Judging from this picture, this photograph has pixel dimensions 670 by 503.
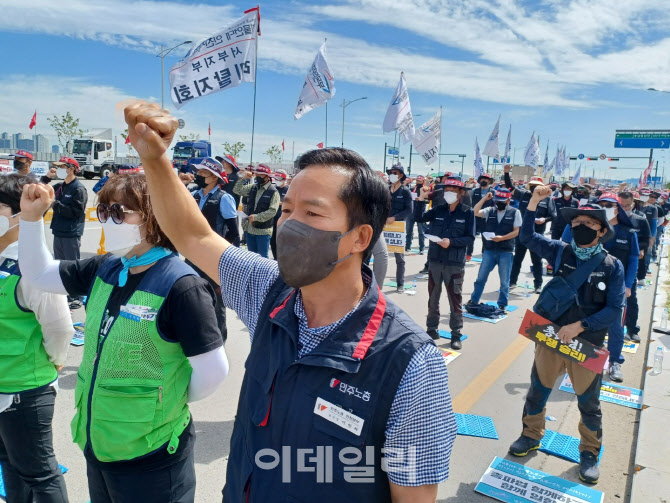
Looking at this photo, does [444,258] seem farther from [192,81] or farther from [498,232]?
[192,81]

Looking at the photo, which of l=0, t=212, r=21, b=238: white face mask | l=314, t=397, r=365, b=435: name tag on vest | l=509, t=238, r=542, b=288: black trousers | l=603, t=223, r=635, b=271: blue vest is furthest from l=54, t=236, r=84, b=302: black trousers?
l=509, t=238, r=542, b=288: black trousers

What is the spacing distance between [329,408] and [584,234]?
3.26 m

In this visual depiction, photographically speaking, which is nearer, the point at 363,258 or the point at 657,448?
the point at 363,258

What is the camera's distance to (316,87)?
13094mm

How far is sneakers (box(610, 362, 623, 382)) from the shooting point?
5.44m

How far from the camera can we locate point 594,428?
146 inches

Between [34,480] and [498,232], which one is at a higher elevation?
[498,232]

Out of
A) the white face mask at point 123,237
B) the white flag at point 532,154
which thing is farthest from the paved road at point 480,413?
the white flag at point 532,154

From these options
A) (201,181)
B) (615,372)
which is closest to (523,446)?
(615,372)

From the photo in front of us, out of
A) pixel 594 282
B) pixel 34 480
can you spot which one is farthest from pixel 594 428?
pixel 34 480

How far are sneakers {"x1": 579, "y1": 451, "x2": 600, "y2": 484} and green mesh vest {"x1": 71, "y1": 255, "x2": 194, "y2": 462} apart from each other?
3.05 m

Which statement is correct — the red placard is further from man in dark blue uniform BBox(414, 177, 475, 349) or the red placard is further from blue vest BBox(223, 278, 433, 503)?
blue vest BBox(223, 278, 433, 503)

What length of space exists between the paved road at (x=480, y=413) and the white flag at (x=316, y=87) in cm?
741

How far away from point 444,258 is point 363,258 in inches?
199
